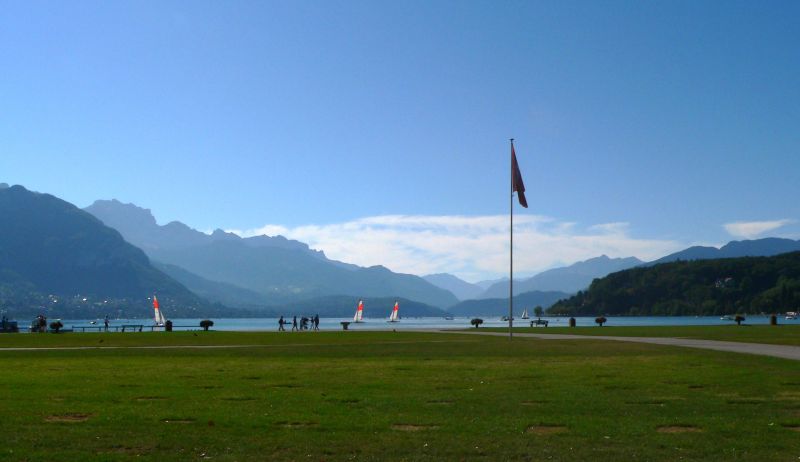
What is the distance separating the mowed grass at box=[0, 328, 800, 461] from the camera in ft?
40.7

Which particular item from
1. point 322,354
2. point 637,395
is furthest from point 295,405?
point 322,354

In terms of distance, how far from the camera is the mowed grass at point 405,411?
1241cm

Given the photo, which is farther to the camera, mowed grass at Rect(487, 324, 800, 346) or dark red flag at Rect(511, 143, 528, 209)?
mowed grass at Rect(487, 324, 800, 346)

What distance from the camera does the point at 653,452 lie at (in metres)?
12.1

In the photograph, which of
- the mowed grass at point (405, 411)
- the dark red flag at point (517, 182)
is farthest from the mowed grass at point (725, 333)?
the mowed grass at point (405, 411)

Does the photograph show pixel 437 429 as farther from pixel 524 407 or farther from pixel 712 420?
pixel 712 420

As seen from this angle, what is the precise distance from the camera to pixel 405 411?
16.5 metres

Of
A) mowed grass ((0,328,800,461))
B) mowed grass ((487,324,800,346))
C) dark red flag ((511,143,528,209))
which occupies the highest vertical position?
dark red flag ((511,143,528,209))

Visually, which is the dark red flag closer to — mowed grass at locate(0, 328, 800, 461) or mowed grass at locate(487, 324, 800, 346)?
mowed grass at locate(487, 324, 800, 346)

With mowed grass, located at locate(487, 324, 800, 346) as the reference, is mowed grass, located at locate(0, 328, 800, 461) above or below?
below

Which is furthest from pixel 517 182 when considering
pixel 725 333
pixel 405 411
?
pixel 405 411

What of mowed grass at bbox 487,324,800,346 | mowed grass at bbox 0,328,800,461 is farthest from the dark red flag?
mowed grass at bbox 0,328,800,461

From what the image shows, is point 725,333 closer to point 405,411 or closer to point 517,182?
point 517,182

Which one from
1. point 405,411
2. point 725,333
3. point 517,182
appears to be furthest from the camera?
point 725,333
